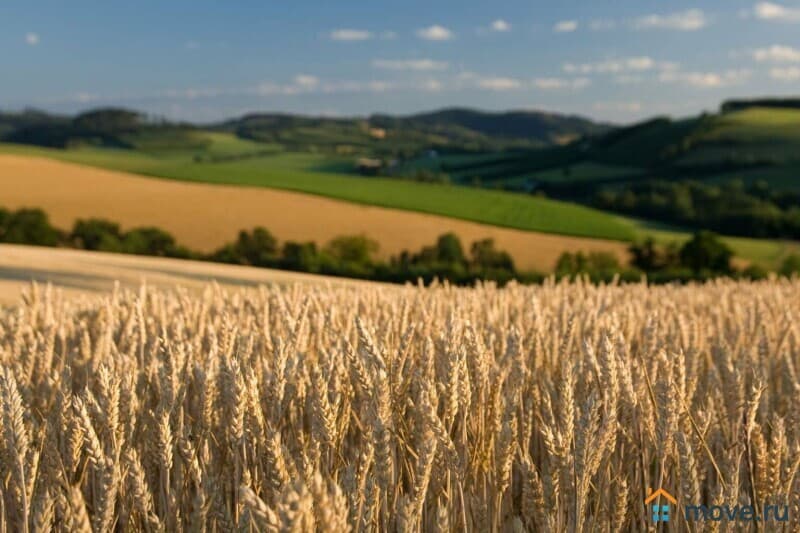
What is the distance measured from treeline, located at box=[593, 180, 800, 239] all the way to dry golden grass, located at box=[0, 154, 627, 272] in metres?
16.9

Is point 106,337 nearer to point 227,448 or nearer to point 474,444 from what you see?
point 227,448

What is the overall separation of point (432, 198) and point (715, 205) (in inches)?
989

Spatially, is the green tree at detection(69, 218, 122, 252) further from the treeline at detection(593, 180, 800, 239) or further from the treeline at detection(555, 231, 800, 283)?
the treeline at detection(593, 180, 800, 239)

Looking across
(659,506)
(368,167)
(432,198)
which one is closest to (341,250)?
(432,198)

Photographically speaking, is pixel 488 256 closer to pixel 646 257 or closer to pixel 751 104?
pixel 646 257

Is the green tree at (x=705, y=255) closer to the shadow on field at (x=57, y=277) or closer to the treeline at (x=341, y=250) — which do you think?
the treeline at (x=341, y=250)

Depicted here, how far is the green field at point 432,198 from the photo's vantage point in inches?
2143

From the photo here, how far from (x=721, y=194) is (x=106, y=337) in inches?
2842

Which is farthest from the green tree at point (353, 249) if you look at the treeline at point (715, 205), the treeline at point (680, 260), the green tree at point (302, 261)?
the treeline at point (715, 205)

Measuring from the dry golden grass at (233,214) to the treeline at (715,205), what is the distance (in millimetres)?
16916

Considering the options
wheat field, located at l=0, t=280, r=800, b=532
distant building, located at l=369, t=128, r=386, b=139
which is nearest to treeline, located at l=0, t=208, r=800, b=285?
wheat field, located at l=0, t=280, r=800, b=532

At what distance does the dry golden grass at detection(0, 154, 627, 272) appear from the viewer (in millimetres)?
47406

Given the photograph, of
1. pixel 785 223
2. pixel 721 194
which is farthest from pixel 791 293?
pixel 721 194

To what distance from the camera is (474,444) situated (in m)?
2.88
